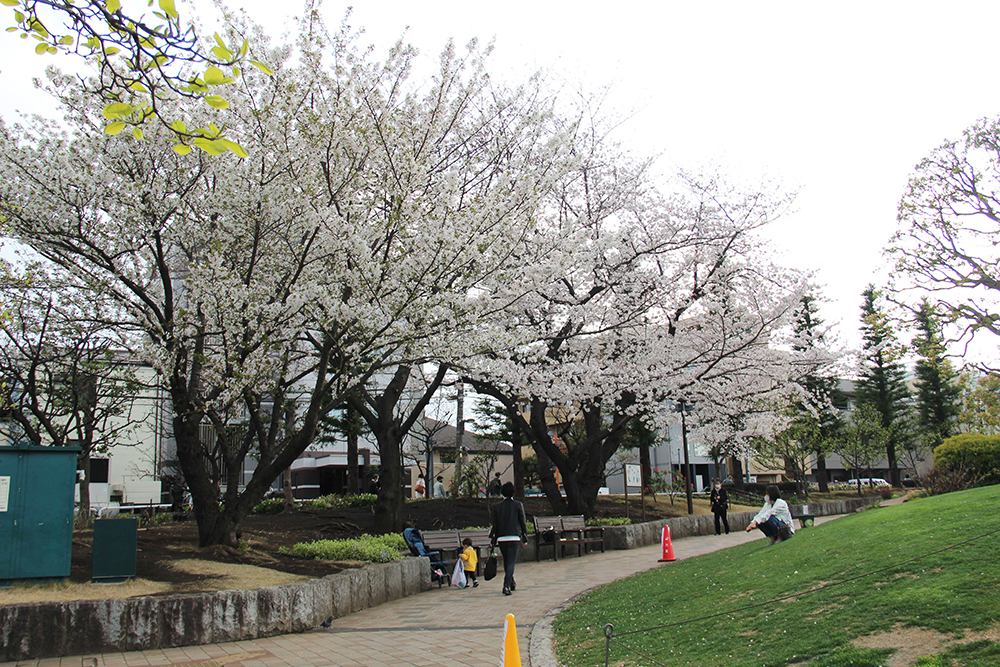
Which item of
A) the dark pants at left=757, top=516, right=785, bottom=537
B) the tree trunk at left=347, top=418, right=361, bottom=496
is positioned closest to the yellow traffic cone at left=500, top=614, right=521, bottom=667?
the dark pants at left=757, top=516, right=785, bottom=537

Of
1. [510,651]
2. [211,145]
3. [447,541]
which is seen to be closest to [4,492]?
[510,651]

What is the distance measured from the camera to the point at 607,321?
58.9 feet

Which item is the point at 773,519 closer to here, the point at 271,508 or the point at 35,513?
the point at 35,513

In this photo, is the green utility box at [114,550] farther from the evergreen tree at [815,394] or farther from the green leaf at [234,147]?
the evergreen tree at [815,394]

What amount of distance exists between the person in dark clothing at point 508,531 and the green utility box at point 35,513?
5462 millimetres

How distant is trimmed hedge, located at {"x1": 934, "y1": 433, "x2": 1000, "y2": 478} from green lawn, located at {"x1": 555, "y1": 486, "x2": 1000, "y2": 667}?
10.2 m

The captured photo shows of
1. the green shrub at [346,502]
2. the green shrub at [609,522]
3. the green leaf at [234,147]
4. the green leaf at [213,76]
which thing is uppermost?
the green leaf at [213,76]

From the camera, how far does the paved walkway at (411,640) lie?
6.43 metres

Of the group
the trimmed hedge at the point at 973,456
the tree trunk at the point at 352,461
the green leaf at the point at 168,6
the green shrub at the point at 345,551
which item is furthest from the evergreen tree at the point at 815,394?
the green leaf at the point at 168,6

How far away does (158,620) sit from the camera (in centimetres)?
708

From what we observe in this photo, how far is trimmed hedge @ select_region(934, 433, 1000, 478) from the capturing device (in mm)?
18047

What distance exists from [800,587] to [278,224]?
26.5ft

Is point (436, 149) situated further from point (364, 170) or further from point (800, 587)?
point (800, 587)

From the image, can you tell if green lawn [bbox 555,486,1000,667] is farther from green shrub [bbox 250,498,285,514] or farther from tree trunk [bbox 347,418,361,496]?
tree trunk [bbox 347,418,361,496]
